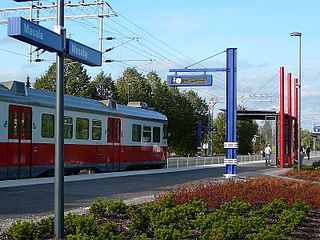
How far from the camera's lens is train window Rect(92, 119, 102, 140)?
2380 cm

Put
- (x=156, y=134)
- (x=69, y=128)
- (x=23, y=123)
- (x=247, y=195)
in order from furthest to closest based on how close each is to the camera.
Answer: (x=156, y=134) → (x=69, y=128) → (x=23, y=123) → (x=247, y=195)

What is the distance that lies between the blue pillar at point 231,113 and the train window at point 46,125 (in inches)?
272

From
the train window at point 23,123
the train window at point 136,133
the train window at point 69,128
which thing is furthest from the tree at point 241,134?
the train window at point 23,123

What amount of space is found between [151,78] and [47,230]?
215 feet

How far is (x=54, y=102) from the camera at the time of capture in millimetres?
21141

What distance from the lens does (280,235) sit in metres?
8.25

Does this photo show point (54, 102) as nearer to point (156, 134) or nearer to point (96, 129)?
point (96, 129)

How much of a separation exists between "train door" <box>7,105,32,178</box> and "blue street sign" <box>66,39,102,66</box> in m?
10.6

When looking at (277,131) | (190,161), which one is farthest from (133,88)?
(277,131)

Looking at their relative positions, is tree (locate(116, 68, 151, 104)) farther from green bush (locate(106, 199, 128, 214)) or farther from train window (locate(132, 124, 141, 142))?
green bush (locate(106, 199, 128, 214))

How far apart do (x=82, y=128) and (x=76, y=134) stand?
1.86 feet

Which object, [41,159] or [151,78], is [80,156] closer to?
[41,159]

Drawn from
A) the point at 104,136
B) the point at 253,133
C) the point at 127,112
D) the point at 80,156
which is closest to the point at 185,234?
the point at 80,156

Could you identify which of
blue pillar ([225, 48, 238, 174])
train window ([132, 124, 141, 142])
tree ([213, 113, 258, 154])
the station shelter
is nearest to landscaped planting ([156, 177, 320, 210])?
blue pillar ([225, 48, 238, 174])
